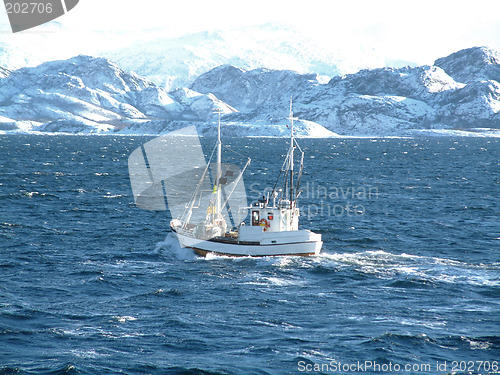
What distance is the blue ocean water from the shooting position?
26906 mm

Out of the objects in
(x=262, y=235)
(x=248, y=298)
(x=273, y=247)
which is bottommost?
(x=248, y=298)

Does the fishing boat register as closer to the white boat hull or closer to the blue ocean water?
the white boat hull

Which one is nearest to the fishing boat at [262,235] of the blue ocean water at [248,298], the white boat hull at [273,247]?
the white boat hull at [273,247]

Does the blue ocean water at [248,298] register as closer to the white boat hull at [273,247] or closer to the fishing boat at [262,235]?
the white boat hull at [273,247]

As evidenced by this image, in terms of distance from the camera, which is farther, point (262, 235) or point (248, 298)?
point (262, 235)

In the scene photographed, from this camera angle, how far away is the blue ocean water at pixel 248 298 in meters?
26.9

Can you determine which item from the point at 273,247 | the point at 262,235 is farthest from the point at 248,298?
the point at 262,235

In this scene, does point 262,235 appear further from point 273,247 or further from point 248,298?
point 248,298

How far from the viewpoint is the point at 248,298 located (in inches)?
1411

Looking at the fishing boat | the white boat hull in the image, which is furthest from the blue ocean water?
the fishing boat

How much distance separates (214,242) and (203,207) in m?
28.5

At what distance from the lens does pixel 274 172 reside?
124688 millimetres

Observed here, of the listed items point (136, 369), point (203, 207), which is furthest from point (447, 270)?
point (203, 207)

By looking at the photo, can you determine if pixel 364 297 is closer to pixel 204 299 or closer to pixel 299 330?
pixel 299 330
